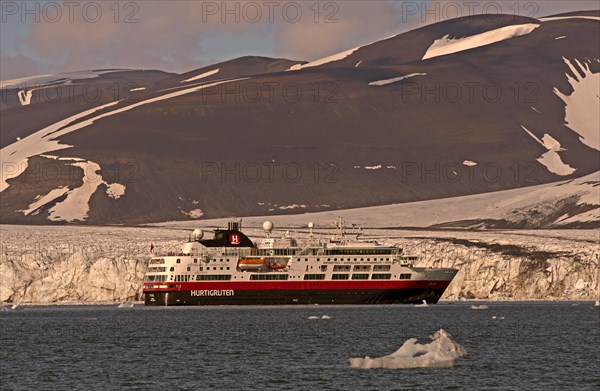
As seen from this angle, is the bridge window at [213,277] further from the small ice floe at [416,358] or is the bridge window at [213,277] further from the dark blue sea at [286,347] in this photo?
the small ice floe at [416,358]

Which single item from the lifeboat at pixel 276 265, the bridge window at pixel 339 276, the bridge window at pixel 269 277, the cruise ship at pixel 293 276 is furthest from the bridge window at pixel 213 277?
the bridge window at pixel 339 276

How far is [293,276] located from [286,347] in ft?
175

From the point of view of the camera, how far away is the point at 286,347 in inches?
3184

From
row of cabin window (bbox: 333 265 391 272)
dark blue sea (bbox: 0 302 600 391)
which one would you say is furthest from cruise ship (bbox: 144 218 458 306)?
dark blue sea (bbox: 0 302 600 391)

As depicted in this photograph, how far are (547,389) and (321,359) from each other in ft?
55.1

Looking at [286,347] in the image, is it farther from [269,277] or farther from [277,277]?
[269,277]

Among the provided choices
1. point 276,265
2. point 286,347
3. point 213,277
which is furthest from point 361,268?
point 286,347

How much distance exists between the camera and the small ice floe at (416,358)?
6291cm

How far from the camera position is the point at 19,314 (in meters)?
120

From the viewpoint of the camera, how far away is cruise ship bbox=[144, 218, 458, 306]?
133 meters

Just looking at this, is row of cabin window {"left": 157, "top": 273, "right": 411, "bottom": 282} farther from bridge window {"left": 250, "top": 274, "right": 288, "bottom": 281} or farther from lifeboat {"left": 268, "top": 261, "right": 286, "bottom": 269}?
lifeboat {"left": 268, "top": 261, "right": 286, "bottom": 269}

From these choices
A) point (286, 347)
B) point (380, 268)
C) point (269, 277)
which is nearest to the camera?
point (286, 347)

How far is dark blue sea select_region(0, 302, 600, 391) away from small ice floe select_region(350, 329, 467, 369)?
1.49 ft

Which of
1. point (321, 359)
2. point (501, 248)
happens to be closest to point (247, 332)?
point (321, 359)
